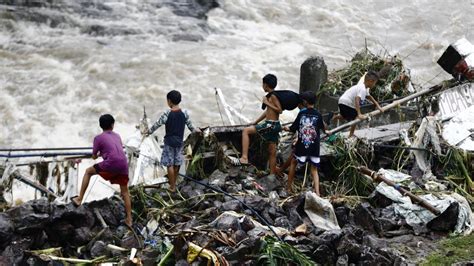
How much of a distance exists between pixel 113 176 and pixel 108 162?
0.60 feet

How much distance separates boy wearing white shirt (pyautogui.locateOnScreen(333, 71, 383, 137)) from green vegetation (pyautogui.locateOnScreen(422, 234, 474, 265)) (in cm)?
240

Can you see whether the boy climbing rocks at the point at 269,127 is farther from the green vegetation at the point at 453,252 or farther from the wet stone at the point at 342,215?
the green vegetation at the point at 453,252

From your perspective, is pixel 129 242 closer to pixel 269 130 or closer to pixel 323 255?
pixel 323 255

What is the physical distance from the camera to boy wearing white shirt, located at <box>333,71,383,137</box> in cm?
842

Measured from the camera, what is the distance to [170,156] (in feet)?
24.2

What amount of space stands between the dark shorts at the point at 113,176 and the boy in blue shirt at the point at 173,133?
0.76 metres

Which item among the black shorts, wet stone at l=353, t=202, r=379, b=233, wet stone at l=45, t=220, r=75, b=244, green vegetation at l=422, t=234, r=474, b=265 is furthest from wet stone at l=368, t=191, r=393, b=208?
wet stone at l=45, t=220, r=75, b=244

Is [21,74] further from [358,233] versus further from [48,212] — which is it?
[358,233]

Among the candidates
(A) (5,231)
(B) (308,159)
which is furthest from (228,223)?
(A) (5,231)

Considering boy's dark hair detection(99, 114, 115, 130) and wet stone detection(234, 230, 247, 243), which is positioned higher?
boy's dark hair detection(99, 114, 115, 130)

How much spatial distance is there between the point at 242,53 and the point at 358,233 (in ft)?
40.0

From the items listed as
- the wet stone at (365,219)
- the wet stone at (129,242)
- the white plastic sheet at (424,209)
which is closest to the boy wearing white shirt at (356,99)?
the white plastic sheet at (424,209)

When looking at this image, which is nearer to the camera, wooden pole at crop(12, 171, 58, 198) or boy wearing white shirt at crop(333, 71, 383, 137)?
wooden pole at crop(12, 171, 58, 198)

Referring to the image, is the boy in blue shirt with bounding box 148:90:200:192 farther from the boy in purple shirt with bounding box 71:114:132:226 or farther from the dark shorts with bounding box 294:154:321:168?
the dark shorts with bounding box 294:154:321:168
